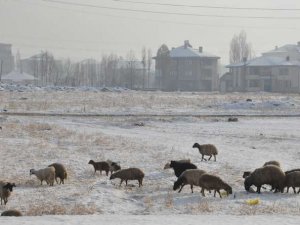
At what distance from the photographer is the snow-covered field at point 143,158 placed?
1487 cm

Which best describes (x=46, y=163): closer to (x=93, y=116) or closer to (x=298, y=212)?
(x=298, y=212)

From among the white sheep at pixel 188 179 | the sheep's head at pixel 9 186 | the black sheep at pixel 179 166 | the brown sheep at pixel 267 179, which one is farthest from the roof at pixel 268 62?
the sheep's head at pixel 9 186

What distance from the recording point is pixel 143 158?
79.2ft

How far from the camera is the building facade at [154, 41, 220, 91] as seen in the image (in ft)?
468

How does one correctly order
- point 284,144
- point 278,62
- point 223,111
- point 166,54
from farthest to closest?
point 166,54
point 278,62
point 223,111
point 284,144

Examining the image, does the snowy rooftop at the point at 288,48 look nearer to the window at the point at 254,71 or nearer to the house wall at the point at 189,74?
the house wall at the point at 189,74

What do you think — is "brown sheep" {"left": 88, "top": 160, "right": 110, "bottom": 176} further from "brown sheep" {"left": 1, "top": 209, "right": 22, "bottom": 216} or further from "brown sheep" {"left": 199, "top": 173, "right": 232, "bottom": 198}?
"brown sheep" {"left": 1, "top": 209, "right": 22, "bottom": 216}

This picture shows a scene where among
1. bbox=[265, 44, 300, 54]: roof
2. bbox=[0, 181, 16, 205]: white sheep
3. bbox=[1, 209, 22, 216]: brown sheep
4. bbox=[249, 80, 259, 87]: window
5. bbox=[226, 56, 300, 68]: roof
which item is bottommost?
bbox=[1, 209, 22, 216]: brown sheep

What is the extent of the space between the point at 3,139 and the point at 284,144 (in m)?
15.7

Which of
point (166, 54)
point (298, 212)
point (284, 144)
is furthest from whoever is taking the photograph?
point (166, 54)

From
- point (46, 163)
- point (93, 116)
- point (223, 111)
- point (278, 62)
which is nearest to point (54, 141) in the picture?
point (46, 163)

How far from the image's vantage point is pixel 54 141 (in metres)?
30.2

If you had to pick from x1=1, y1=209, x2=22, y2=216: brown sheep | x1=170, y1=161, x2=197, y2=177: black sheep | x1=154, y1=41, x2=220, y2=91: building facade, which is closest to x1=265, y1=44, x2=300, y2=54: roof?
x1=154, y1=41, x2=220, y2=91: building facade

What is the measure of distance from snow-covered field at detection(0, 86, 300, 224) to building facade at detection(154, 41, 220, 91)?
9409cm
